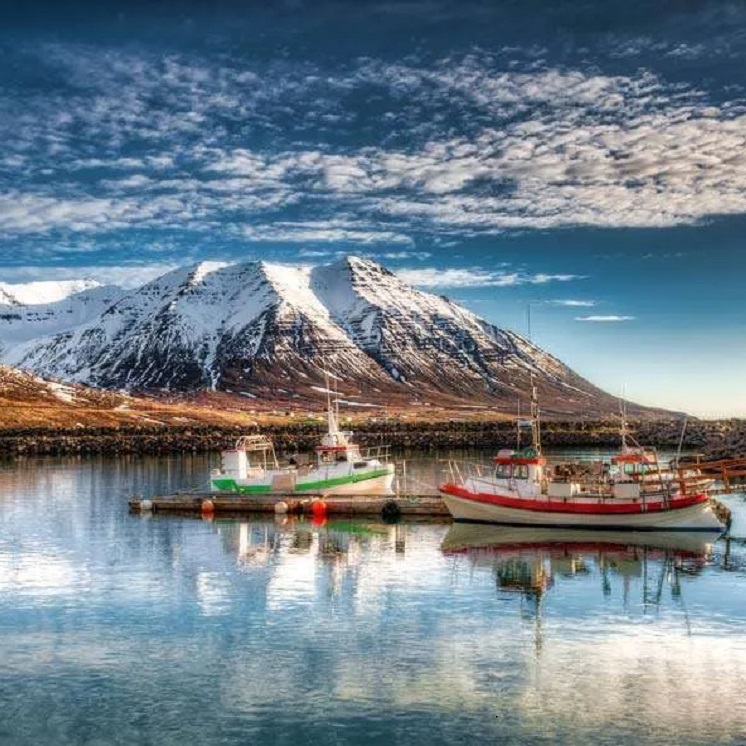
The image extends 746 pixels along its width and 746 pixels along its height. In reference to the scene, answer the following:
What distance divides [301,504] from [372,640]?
36.4m

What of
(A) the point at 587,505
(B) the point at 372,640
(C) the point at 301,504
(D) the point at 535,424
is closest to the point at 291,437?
(C) the point at 301,504

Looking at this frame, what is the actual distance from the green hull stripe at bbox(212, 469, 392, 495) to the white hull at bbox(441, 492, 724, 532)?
1587 centimetres

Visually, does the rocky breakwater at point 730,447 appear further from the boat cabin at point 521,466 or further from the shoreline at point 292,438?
the boat cabin at point 521,466

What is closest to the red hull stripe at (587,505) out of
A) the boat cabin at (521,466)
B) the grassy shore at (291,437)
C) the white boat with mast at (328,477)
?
the boat cabin at (521,466)

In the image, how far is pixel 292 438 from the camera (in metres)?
163

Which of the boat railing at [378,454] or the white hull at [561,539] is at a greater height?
the boat railing at [378,454]

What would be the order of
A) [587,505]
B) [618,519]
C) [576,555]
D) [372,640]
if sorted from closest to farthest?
[372,640], [576,555], [618,519], [587,505]

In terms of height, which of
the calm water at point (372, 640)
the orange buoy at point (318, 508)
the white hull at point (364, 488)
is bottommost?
the calm water at point (372, 640)

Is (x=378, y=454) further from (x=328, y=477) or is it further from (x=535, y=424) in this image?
(x=535, y=424)

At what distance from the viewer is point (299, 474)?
7625 cm

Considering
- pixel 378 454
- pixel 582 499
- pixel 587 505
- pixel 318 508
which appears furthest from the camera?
pixel 378 454

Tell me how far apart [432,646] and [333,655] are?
332 cm

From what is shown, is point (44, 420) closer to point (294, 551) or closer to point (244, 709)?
point (294, 551)

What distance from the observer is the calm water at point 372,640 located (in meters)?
24.6
